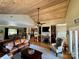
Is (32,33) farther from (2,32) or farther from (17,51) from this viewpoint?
(17,51)

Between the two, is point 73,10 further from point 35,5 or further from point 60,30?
point 60,30

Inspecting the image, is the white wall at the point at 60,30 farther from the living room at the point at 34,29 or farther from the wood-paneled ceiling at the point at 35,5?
the wood-paneled ceiling at the point at 35,5

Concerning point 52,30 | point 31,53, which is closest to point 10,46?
point 31,53

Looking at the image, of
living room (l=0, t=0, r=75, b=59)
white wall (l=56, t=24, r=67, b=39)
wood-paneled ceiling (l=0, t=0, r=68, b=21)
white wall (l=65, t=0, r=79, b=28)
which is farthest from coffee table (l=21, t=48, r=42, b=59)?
white wall (l=56, t=24, r=67, b=39)

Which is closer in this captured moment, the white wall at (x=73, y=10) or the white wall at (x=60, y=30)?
the white wall at (x=73, y=10)

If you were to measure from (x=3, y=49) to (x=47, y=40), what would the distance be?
7026 millimetres

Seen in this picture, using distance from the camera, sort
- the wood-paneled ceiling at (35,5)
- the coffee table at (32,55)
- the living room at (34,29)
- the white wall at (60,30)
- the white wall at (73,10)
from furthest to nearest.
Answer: the white wall at (60,30) → the living room at (34,29) → the wood-paneled ceiling at (35,5) → the coffee table at (32,55) → the white wall at (73,10)

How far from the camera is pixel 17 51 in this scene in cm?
747

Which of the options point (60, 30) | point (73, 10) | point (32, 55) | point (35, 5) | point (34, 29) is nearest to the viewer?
point (73, 10)

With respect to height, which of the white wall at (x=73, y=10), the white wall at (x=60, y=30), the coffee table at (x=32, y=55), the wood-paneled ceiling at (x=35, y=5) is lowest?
the coffee table at (x=32, y=55)

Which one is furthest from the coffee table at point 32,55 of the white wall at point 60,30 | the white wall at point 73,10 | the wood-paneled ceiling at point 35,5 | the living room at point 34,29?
the white wall at point 60,30

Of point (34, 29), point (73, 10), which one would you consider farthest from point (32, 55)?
point (34, 29)

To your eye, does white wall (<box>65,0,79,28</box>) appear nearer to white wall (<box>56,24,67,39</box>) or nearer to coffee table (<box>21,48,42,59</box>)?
coffee table (<box>21,48,42,59</box>)

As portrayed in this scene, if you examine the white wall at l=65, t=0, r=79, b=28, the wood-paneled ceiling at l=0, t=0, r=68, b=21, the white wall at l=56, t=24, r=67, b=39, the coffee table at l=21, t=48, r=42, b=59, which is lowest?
the coffee table at l=21, t=48, r=42, b=59
